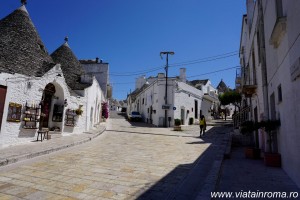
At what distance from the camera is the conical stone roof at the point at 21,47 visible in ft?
33.8

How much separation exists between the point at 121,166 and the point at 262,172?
417 cm

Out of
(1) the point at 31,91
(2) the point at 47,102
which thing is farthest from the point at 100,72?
(1) the point at 31,91

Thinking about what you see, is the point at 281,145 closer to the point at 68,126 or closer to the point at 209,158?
the point at 209,158

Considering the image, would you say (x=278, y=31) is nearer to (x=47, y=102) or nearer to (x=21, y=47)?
(x=47, y=102)

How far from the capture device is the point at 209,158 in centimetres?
843

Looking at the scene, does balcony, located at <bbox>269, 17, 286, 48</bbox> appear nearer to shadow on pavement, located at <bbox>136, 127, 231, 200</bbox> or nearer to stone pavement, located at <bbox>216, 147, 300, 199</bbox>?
stone pavement, located at <bbox>216, 147, 300, 199</bbox>

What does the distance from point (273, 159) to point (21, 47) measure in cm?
1293

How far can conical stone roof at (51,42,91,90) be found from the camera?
17.1 m

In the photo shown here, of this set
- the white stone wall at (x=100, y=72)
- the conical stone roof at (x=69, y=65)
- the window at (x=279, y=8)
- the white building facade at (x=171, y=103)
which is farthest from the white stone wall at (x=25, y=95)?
the white stone wall at (x=100, y=72)

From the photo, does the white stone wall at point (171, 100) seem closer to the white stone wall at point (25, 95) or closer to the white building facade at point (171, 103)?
the white building facade at point (171, 103)

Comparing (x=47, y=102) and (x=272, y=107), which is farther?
(x=47, y=102)

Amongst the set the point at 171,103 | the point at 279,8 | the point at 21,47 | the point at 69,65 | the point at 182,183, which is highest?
the point at 69,65

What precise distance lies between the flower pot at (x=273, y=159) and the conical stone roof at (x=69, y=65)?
13286 millimetres

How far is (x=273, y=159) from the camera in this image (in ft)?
22.7
